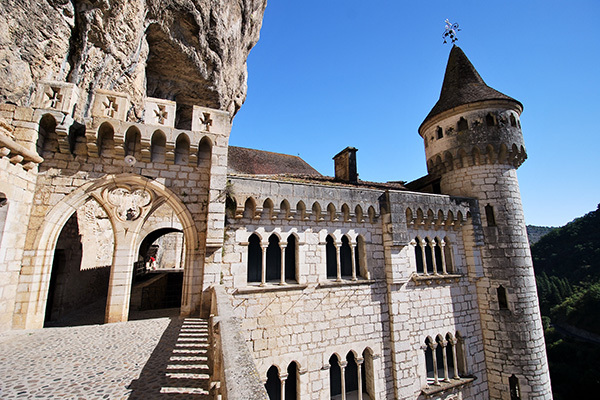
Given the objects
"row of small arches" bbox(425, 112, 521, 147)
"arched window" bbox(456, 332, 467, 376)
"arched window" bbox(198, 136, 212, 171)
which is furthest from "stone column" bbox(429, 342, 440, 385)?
"arched window" bbox(198, 136, 212, 171)

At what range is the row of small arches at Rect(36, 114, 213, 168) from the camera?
5680mm

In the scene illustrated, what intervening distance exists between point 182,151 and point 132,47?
5601 millimetres

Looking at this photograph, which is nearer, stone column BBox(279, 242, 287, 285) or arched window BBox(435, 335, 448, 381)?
stone column BBox(279, 242, 287, 285)

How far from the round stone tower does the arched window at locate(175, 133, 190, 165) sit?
10678mm

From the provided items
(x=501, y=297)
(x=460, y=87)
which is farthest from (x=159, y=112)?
(x=501, y=297)

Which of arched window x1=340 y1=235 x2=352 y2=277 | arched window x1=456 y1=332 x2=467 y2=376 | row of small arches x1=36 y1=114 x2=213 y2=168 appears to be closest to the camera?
row of small arches x1=36 y1=114 x2=213 y2=168

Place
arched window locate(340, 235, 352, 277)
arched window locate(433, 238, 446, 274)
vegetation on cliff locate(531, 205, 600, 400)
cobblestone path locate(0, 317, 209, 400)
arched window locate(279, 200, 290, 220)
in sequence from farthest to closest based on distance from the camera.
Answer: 1. vegetation on cliff locate(531, 205, 600, 400)
2. arched window locate(433, 238, 446, 274)
3. arched window locate(340, 235, 352, 277)
4. arched window locate(279, 200, 290, 220)
5. cobblestone path locate(0, 317, 209, 400)

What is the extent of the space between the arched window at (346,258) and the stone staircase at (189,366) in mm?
4807

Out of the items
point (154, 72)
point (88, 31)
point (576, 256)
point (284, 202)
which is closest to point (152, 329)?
point (284, 202)

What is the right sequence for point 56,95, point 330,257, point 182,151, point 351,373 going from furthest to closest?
point 330,257
point 351,373
point 182,151
point 56,95

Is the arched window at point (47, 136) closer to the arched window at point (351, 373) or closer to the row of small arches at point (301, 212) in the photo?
the row of small arches at point (301, 212)

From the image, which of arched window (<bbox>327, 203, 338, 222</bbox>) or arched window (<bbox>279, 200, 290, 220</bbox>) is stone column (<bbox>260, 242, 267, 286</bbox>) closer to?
arched window (<bbox>279, 200, 290, 220</bbox>)

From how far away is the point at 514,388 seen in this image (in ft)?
32.0

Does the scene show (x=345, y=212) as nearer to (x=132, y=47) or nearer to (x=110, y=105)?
(x=110, y=105)
